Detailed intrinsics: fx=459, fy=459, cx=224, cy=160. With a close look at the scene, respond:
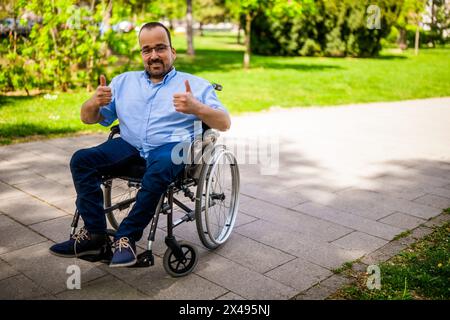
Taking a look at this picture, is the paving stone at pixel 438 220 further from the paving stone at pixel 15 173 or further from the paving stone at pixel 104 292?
the paving stone at pixel 15 173

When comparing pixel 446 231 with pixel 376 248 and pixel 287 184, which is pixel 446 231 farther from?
pixel 287 184

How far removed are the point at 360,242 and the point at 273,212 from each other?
33.9 inches

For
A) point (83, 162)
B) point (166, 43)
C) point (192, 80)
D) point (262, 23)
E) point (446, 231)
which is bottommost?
point (446, 231)

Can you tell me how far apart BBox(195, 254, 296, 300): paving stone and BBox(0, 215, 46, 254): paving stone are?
1.28 m

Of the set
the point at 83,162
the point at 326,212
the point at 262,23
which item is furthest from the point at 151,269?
the point at 262,23

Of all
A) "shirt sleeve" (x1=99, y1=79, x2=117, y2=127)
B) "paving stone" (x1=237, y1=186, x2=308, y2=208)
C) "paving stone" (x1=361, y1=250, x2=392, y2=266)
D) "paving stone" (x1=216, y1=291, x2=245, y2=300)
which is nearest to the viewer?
"paving stone" (x1=216, y1=291, x2=245, y2=300)

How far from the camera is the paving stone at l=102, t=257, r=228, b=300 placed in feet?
8.88

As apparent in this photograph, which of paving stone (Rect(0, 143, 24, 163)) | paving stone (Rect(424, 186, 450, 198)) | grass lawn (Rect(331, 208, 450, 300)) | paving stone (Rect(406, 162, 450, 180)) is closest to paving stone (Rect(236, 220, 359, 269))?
grass lawn (Rect(331, 208, 450, 300))

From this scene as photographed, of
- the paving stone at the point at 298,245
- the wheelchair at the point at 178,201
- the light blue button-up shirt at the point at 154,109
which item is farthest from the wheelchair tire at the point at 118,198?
the paving stone at the point at 298,245

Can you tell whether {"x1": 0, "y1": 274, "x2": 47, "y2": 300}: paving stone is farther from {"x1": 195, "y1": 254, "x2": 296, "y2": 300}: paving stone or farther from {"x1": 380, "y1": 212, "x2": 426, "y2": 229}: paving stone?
{"x1": 380, "y1": 212, "x2": 426, "y2": 229}: paving stone

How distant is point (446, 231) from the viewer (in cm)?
380

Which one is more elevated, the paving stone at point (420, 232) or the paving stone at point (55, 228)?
the paving stone at point (55, 228)

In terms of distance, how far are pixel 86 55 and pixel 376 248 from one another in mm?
7412

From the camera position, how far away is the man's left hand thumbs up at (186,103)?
2.73m
